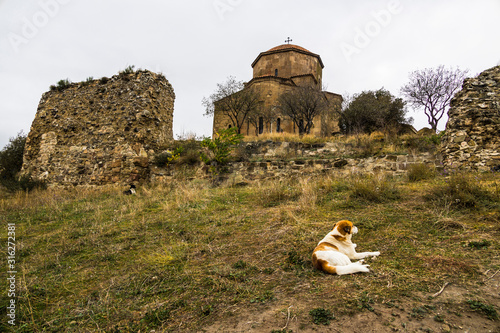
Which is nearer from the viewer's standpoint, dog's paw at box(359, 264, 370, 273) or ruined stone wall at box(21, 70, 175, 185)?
dog's paw at box(359, 264, 370, 273)

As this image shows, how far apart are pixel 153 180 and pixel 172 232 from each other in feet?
20.8

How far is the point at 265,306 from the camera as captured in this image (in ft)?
6.88

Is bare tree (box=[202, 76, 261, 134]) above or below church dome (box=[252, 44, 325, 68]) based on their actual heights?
below

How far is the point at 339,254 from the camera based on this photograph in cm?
261

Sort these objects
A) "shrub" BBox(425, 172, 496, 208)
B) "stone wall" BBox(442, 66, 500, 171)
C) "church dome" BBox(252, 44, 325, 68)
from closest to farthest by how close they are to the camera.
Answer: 1. "shrub" BBox(425, 172, 496, 208)
2. "stone wall" BBox(442, 66, 500, 171)
3. "church dome" BBox(252, 44, 325, 68)

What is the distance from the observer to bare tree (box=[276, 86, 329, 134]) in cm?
1798

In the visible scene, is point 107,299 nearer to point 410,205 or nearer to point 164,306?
point 164,306

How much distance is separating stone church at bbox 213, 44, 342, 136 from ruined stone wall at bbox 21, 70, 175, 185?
10750 mm

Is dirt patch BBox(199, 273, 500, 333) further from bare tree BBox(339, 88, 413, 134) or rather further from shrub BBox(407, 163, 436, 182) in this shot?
bare tree BBox(339, 88, 413, 134)

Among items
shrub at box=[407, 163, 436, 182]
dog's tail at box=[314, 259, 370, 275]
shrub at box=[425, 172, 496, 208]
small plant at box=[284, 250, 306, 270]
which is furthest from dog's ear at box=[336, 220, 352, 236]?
shrub at box=[407, 163, 436, 182]

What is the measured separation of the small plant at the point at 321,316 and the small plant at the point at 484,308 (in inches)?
41.6

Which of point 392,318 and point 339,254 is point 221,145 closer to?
point 339,254

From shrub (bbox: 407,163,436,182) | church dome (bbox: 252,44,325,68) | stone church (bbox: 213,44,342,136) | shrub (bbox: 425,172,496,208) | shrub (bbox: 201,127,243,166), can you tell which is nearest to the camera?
shrub (bbox: 425,172,496,208)

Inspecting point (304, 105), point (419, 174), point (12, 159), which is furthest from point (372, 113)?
point (12, 159)
